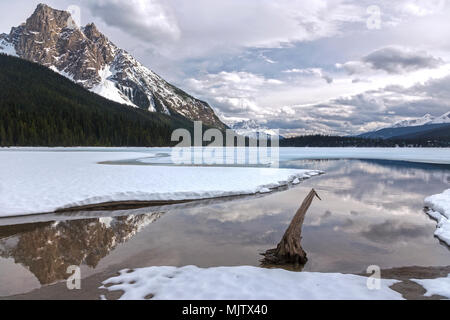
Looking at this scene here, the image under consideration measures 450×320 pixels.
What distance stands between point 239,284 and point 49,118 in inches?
4341

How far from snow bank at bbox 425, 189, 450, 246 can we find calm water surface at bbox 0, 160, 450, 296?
37 centimetres

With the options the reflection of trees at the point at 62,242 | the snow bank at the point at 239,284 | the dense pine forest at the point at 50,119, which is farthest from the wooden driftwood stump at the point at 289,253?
the dense pine forest at the point at 50,119

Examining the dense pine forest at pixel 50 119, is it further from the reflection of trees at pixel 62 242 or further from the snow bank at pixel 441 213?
the snow bank at pixel 441 213

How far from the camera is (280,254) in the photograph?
8.23 meters

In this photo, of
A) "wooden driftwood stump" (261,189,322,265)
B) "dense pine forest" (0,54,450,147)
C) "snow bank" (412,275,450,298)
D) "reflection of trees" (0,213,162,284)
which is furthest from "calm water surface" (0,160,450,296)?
"dense pine forest" (0,54,450,147)

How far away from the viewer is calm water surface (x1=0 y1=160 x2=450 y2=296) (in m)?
8.02

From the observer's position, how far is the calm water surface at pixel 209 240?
802 centimetres

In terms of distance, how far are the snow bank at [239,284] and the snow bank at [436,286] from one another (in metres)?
0.68

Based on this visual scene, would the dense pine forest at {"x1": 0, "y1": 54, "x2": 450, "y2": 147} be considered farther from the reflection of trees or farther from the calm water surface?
the calm water surface

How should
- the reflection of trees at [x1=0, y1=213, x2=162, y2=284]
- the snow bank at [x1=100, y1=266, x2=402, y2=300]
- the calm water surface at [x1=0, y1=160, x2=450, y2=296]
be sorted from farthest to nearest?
the calm water surface at [x1=0, y1=160, x2=450, y2=296]
the reflection of trees at [x1=0, y1=213, x2=162, y2=284]
the snow bank at [x1=100, y1=266, x2=402, y2=300]

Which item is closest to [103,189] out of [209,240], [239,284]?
[209,240]

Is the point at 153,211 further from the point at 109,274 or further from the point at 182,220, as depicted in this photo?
the point at 109,274

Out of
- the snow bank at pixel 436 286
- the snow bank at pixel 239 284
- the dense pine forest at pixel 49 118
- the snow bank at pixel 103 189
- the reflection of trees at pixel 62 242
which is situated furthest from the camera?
the dense pine forest at pixel 49 118

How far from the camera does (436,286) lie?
21.2 feet
